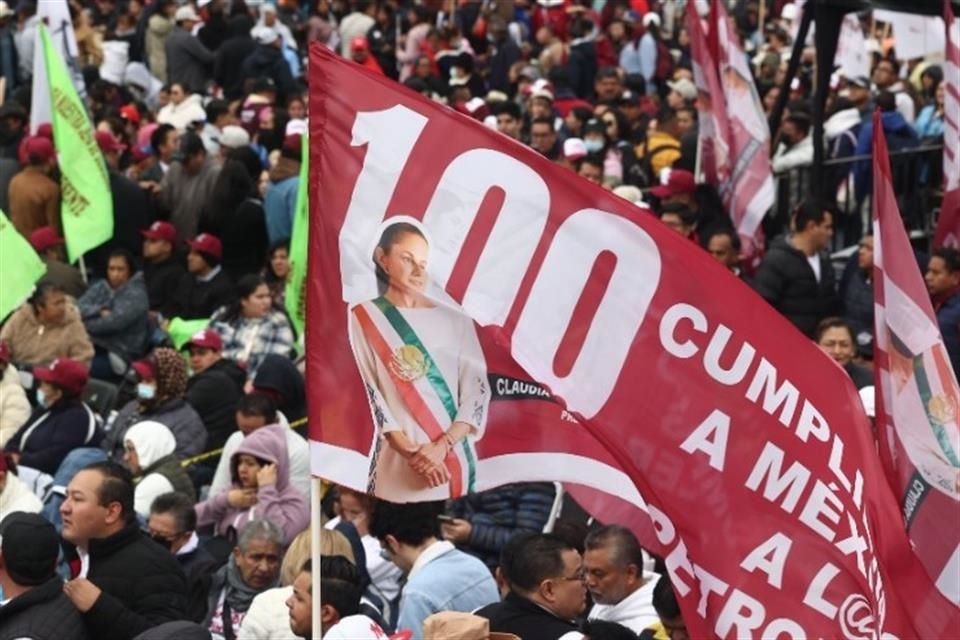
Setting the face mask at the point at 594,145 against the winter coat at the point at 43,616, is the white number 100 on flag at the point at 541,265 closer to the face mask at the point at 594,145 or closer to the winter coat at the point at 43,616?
the winter coat at the point at 43,616

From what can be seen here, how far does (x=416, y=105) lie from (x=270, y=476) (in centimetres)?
425

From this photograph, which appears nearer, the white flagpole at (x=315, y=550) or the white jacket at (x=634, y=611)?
the white flagpole at (x=315, y=550)

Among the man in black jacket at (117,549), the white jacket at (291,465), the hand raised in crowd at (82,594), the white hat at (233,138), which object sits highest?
the hand raised in crowd at (82,594)

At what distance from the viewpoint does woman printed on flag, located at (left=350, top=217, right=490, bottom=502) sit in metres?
6.47

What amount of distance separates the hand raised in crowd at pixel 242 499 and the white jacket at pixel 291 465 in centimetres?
30

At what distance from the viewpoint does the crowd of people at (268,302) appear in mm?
8148

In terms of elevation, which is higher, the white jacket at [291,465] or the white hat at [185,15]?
the white jacket at [291,465]

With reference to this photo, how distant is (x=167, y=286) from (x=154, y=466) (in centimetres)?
476

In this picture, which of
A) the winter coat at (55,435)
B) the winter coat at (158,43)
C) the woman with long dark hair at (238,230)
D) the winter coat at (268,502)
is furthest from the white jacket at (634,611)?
the winter coat at (158,43)

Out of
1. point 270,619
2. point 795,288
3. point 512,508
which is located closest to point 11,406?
point 512,508

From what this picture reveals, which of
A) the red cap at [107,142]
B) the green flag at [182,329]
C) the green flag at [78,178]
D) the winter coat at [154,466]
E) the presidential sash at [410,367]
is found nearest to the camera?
the presidential sash at [410,367]

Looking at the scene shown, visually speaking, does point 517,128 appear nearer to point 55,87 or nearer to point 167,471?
point 55,87

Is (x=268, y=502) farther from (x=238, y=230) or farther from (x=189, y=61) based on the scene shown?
(x=189, y=61)

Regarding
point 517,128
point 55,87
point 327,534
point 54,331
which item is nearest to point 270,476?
point 327,534
